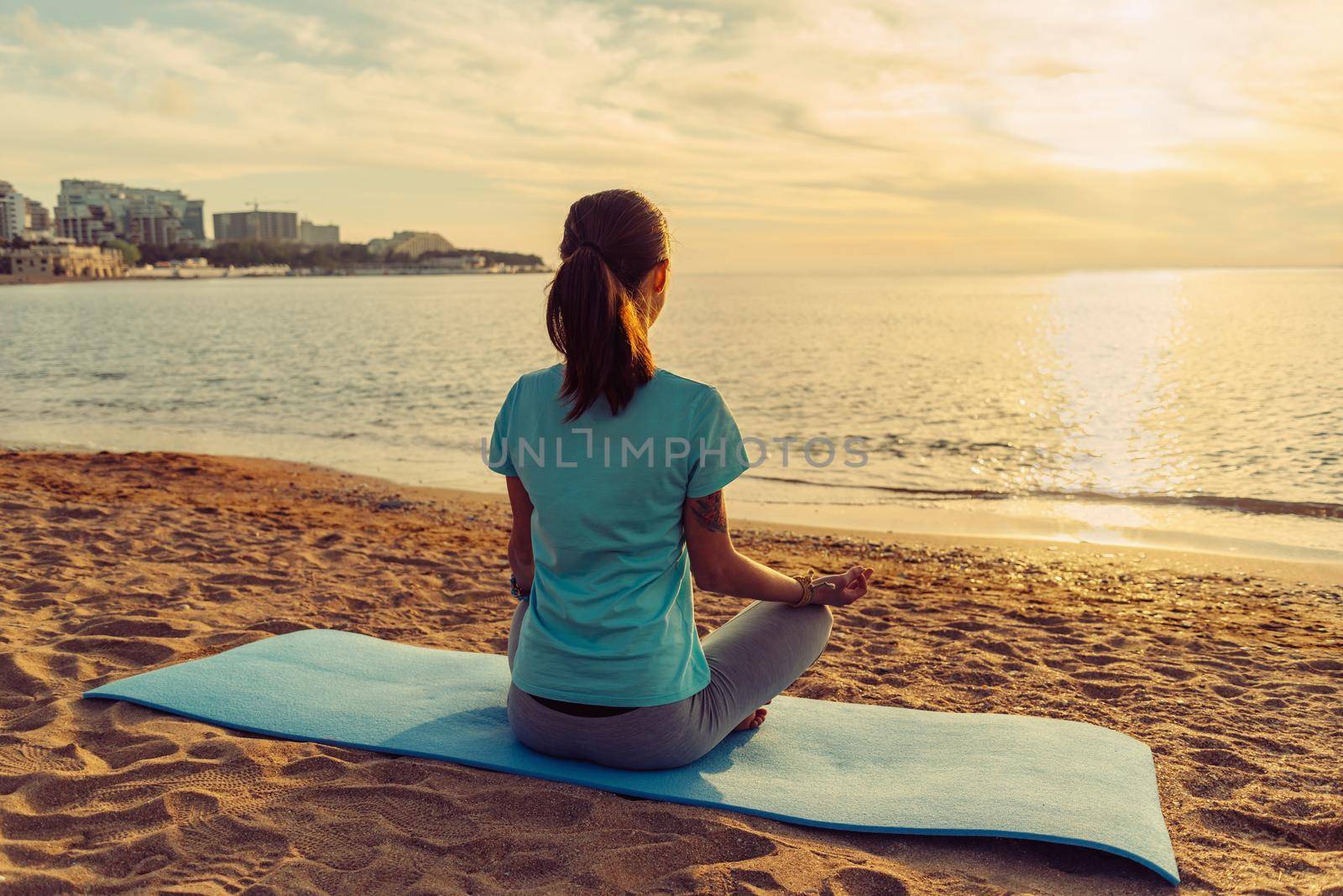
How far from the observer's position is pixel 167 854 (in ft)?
8.38

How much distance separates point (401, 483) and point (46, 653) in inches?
281

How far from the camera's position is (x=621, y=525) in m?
2.73

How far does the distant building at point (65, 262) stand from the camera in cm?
12544

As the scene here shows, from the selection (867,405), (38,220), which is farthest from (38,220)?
(867,405)

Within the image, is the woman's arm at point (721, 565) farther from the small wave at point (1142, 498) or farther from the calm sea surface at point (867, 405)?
the small wave at point (1142, 498)

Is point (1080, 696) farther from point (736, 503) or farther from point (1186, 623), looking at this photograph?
point (736, 503)

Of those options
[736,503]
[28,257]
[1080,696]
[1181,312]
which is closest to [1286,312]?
[1181,312]

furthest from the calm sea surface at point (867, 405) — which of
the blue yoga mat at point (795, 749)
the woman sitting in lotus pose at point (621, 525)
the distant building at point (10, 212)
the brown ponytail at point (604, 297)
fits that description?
the distant building at point (10, 212)

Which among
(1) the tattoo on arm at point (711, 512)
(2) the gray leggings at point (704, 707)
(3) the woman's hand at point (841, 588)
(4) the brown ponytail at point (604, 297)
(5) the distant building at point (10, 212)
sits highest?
(5) the distant building at point (10, 212)

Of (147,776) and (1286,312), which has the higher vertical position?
(1286,312)

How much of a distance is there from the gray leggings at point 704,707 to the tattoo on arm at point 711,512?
1.72ft

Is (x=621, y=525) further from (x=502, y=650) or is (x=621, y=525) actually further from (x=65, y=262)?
(x=65, y=262)

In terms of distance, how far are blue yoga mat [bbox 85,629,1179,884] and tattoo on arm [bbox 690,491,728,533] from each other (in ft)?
2.71

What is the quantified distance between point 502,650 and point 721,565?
2.33m
